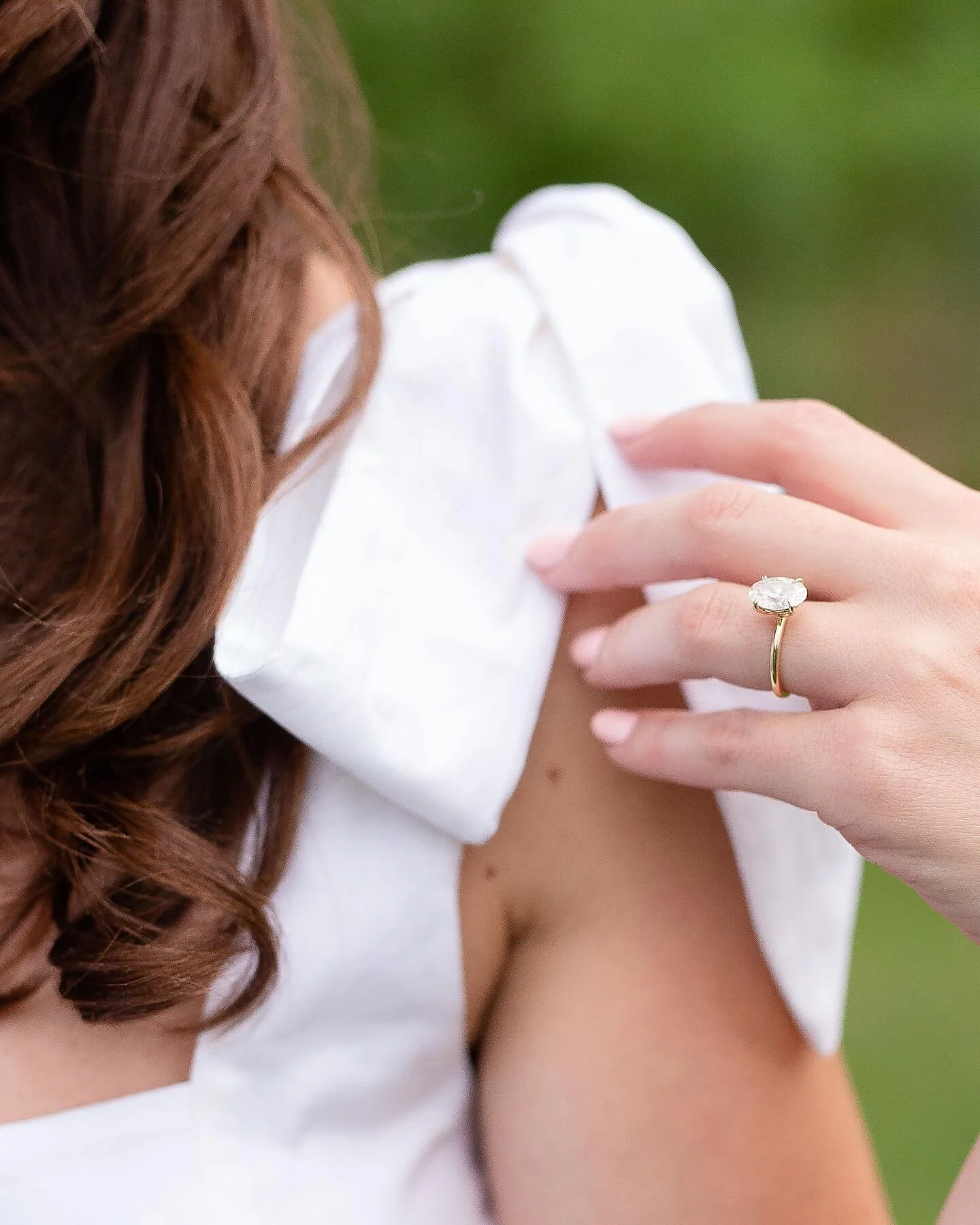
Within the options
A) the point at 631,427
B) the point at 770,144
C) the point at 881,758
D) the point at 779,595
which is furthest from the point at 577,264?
the point at 770,144

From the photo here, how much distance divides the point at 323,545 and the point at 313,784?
182mm

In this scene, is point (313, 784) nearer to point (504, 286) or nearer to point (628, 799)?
point (628, 799)

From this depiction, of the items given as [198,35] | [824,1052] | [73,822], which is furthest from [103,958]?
[198,35]

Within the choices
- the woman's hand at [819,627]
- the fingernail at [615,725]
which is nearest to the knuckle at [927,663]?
the woman's hand at [819,627]

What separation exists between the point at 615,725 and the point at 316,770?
0.23 m

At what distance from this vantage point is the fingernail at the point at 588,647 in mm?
881

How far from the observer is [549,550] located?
2.95 ft

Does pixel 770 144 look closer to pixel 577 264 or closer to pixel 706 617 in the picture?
pixel 577 264

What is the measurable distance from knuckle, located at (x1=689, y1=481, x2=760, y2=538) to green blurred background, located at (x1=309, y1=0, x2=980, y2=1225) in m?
2.45

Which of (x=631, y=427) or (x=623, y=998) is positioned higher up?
(x=631, y=427)

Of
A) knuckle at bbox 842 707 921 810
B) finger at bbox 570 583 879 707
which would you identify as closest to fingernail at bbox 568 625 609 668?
finger at bbox 570 583 879 707

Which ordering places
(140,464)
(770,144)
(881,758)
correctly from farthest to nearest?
(770,144) < (140,464) < (881,758)

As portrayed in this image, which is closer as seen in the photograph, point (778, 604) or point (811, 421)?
point (778, 604)

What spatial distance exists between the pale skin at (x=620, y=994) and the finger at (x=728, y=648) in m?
0.07
